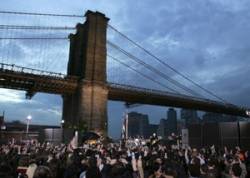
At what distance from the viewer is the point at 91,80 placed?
168 feet

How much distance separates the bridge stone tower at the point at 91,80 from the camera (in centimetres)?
4938

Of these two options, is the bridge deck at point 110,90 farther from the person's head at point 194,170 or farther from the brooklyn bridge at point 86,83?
the person's head at point 194,170

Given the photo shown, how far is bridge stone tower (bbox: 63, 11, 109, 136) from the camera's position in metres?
49.4

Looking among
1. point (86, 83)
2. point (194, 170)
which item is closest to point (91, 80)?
point (86, 83)

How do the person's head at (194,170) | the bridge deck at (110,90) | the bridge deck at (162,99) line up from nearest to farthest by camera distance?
the person's head at (194,170) → the bridge deck at (110,90) → the bridge deck at (162,99)

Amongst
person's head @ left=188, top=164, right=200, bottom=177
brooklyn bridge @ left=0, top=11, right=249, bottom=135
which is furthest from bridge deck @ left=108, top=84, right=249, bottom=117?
person's head @ left=188, top=164, right=200, bottom=177

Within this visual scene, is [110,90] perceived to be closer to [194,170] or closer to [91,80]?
[91,80]

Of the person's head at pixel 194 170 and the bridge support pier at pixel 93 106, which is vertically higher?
the bridge support pier at pixel 93 106

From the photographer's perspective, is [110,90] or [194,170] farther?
[110,90]

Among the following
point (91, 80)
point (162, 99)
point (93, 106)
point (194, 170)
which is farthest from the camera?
point (162, 99)

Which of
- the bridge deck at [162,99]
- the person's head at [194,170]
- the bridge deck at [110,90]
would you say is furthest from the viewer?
the bridge deck at [162,99]

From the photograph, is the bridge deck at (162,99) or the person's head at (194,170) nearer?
the person's head at (194,170)

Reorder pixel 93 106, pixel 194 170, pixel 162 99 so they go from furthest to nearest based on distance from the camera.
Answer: pixel 162 99, pixel 93 106, pixel 194 170

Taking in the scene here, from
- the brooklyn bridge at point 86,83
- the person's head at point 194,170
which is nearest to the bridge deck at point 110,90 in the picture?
the brooklyn bridge at point 86,83
